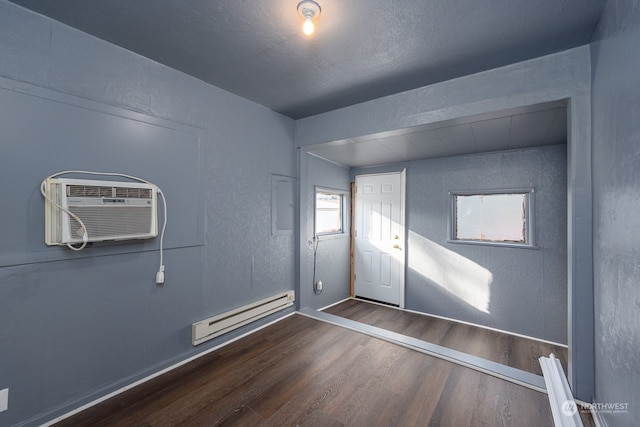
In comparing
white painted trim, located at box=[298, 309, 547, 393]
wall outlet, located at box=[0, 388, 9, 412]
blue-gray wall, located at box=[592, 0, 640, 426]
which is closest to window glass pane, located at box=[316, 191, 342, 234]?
white painted trim, located at box=[298, 309, 547, 393]

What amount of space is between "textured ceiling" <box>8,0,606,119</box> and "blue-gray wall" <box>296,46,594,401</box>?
Answer: 10 centimetres

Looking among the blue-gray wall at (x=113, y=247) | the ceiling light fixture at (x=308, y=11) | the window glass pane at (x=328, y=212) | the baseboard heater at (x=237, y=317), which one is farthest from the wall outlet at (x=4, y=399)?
the window glass pane at (x=328, y=212)

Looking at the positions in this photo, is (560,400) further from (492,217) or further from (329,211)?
(329,211)

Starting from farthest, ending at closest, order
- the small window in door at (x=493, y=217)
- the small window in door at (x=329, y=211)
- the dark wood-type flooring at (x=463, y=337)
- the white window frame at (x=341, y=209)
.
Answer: the small window in door at (x=329, y=211) < the white window frame at (x=341, y=209) < the small window in door at (x=493, y=217) < the dark wood-type flooring at (x=463, y=337)

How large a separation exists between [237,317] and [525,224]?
3617 mm

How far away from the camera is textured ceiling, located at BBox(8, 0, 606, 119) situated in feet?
4.77

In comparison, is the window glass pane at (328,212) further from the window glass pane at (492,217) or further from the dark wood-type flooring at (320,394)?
the dark wood-type flooring at (320,394)

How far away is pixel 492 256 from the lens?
3.46m

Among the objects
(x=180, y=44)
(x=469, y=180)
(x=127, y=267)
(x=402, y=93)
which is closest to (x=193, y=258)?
(x=127, y=267)

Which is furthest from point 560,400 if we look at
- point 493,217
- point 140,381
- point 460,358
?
point 140,381

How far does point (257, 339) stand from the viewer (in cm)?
255

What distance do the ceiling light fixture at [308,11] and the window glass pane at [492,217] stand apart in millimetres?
3190

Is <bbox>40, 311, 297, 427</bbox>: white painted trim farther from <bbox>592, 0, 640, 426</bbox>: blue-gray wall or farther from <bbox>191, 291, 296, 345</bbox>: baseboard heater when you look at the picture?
<bbox>592, 0, 640, 426</bbox>: blue-gray wall

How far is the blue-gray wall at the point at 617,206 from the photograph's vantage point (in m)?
1.07
